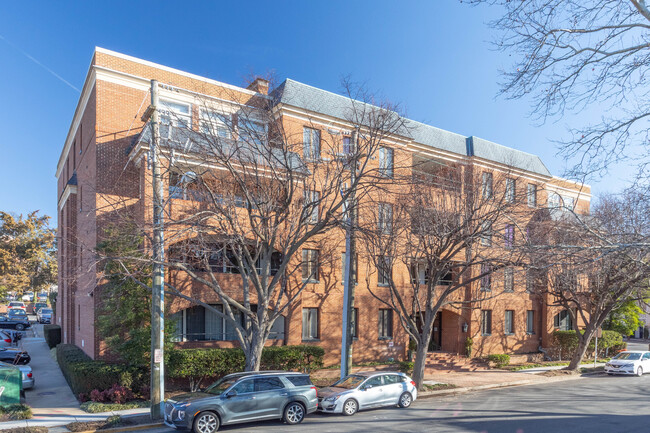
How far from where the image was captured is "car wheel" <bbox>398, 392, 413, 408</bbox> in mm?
16094

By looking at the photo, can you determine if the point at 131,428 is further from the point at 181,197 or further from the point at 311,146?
the point at 311,146

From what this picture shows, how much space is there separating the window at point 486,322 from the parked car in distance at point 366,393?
49.7ft

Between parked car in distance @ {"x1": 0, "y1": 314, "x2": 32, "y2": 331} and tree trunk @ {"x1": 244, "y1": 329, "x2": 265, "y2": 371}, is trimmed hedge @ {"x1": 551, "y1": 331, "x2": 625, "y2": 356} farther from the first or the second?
parked car in distance @ {"x1": 0, "y1": 314, "x2": 32, "y2": 331}

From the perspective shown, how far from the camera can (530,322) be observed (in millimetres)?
33375

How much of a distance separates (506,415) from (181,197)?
14524mm

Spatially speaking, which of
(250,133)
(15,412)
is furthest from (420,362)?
(15,412)

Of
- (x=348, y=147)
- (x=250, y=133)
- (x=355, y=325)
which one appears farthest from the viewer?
(x=355, y=325)

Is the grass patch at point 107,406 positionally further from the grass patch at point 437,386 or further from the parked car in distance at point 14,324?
the parked car in distance at point 14,324

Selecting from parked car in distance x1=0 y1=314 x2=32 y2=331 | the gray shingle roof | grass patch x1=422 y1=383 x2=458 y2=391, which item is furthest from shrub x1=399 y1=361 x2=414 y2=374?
parked car in distance x1=0 y1=314 x2=32 y2=331

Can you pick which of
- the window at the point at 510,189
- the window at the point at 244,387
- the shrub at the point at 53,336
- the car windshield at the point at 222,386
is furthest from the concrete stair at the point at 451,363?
the shrub at the point at 53,336

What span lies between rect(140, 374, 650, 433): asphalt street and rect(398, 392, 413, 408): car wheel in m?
0.27

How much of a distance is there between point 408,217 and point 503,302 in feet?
49.0

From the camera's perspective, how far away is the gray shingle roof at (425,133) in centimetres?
2392

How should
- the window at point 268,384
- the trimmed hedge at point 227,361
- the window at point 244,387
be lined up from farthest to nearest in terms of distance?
the trimmed hedge at point 227,361
the window at point 268,384
the window at point 244,387
